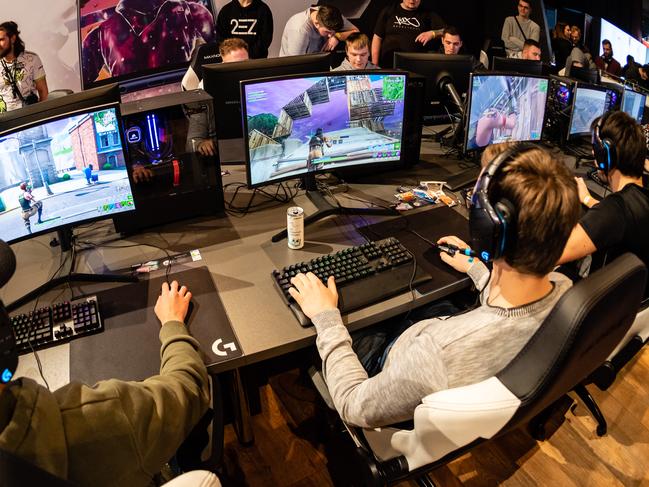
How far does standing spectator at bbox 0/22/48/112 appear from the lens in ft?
12.5

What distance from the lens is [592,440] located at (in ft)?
6.72

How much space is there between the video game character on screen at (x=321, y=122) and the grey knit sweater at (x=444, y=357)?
0.89 meters

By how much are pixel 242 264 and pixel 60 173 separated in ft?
Result: 2.06

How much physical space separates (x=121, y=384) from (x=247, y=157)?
0.96 meters

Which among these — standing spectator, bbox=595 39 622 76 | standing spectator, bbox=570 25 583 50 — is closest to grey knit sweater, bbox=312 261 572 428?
standing spectator, bbox=570 25 583 50

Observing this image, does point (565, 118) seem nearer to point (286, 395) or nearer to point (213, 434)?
point (286, 395)

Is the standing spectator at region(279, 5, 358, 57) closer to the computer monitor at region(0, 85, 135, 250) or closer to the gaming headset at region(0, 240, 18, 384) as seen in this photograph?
the computer monitor at region(0, 85, 135, 250)

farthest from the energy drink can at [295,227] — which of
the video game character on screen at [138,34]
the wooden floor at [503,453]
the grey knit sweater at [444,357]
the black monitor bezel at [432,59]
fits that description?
the video game character on screen at [138,34]

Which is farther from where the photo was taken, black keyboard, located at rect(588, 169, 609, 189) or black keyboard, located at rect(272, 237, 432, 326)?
black keyboard, located at rect(588, 169, 609, 189)

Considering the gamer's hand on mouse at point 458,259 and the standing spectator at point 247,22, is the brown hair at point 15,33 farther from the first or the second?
the gamer's hand on mouse at point 458,259

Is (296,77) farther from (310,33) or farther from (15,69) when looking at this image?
(15,69)

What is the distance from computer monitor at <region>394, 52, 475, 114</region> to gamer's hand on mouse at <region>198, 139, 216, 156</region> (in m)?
1.33

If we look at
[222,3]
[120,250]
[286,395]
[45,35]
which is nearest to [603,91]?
[286,395]

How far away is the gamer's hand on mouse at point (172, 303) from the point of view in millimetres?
1433
